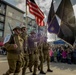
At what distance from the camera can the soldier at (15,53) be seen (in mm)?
6348

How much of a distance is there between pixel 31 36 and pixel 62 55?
9.72m

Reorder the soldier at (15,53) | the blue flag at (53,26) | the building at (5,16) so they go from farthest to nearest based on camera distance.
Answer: the building at (5,16)
the blue flag at (53,26)
the soldier at (15,53)

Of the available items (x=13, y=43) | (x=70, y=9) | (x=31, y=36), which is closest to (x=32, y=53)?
(x=31, y=36)

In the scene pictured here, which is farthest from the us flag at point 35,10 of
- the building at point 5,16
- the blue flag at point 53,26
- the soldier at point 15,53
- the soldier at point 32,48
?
the building at point 5,16

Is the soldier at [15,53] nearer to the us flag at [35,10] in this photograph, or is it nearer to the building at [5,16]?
the us flag at [35,10]

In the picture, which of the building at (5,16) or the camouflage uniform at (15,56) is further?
the building at (5,16)

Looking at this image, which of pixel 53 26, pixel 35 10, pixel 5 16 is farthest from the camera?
pixel 5 16

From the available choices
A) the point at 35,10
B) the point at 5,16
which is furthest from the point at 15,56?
the point at 5,16

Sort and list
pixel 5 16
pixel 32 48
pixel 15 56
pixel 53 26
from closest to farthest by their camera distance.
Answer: pixel 15 56, pixel 32 48, pixel 53 26, pixel 5 16

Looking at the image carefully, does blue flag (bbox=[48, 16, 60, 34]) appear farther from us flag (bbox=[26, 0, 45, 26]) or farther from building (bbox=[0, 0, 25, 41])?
building (bbox=[0, 0, 25, 41])

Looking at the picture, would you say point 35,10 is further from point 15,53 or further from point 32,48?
point 15,53

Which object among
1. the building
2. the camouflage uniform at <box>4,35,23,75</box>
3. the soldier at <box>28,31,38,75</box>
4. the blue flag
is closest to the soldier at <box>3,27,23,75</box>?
the camouflage uniform at <box>4,35,23,75</box>

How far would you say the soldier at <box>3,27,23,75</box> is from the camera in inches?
250

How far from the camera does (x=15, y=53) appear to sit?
6527 mm
